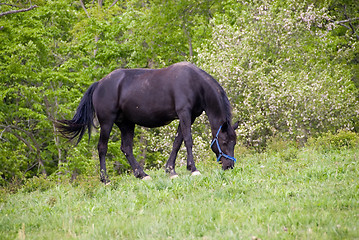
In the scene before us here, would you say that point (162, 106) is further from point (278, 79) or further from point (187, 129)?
point (278, 79)

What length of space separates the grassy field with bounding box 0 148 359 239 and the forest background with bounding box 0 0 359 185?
4.56m

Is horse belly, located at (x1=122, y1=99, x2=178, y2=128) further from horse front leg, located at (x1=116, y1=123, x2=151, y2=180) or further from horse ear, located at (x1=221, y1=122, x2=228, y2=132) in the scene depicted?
horse ear, located at (x1=221, y1=122, x2=228, y2=132)

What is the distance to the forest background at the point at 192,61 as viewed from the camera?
Result: 57.5ft

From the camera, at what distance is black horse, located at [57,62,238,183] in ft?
32.1

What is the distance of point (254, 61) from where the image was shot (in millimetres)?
18469

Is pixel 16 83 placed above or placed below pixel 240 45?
below

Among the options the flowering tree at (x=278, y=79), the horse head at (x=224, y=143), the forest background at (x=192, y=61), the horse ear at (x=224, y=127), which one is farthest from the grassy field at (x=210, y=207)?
the flowering tree at (x=278, y=79)

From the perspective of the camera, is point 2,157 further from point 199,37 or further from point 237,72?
point 199,37

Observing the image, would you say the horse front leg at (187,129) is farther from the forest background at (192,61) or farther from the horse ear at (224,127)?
the forest background at (192,61)

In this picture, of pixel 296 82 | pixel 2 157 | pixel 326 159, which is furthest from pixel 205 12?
pixel 326 159

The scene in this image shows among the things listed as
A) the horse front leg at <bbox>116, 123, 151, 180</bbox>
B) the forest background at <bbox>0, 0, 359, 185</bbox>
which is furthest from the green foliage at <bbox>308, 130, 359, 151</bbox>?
the horse front leg at <bbox>116, 123, 151, 180</bbox>

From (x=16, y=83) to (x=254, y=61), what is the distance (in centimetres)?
1324

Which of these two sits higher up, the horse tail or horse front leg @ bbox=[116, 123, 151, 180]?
the horse tail

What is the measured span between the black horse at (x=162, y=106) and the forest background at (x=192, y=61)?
286 cm
